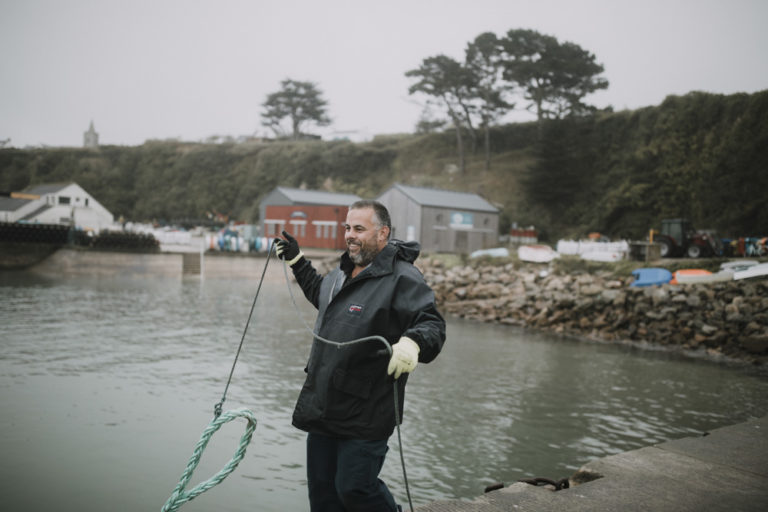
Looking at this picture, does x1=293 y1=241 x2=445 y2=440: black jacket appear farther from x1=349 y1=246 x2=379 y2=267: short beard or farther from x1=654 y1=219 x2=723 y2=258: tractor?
x1=654 y1=219 x2=723 y2=258: tractor

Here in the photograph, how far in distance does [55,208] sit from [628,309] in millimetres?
37670

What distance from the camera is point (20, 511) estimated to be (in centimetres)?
489

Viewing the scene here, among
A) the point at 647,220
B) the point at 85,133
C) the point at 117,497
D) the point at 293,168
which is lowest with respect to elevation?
the point at 117,497

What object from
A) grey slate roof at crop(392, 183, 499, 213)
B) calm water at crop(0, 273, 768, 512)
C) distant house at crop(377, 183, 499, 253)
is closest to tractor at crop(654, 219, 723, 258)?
calm water at crop(0, 273, 768, 512)

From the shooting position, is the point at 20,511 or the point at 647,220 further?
the point at 647,220

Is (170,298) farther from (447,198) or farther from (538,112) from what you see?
(538,112)

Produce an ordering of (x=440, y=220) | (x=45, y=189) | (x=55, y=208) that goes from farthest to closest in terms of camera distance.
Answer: (x=45, y=189), (x=55, y=208), (x=440, y=220)

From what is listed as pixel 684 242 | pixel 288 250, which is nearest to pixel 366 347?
pixel 288 250

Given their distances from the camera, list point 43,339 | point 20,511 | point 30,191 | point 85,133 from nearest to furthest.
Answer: point 20,511, point 43,339, point 30,191, point 85,133

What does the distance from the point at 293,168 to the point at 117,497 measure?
185ft

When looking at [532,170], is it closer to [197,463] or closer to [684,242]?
[684,242]

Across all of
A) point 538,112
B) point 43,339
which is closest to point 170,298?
point 43,339

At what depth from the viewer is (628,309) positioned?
16844 mm

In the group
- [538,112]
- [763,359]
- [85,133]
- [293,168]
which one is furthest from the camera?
[85,133]
